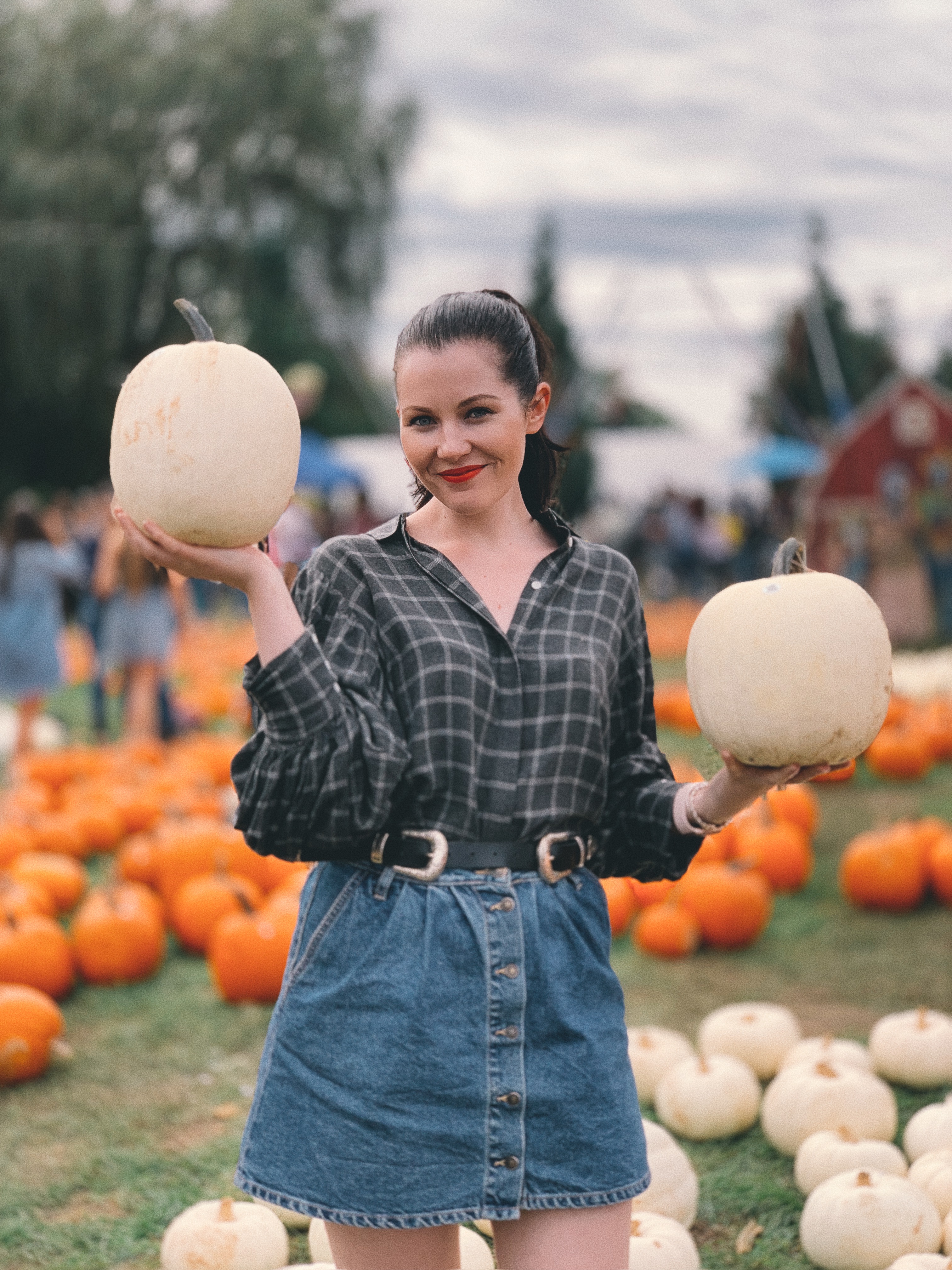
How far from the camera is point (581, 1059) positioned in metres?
2.02

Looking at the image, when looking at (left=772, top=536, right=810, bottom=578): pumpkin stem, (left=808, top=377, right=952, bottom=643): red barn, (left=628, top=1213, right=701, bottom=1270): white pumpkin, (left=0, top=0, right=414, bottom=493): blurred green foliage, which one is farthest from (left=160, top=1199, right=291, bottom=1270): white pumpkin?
(left=0, top=0, right=414, bottom=493): blurred green foliage

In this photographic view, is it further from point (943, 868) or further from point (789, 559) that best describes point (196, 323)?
point (943, 868)

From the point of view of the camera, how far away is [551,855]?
6.64 ft

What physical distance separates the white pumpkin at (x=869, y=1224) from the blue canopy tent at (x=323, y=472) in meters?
19.4

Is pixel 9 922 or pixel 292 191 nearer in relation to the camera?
pixel 9 922

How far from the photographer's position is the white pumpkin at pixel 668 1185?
2992 millimetres

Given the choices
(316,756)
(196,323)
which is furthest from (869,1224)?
(196,323)

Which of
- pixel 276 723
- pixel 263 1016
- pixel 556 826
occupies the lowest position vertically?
pixel 263 1016

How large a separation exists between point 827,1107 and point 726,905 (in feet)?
5.68

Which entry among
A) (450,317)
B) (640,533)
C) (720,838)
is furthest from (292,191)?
(450,317)

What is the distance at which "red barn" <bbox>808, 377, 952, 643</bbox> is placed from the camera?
1427 cm

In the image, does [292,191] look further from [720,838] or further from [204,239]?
[720,838]

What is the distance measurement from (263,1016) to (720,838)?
2202mm

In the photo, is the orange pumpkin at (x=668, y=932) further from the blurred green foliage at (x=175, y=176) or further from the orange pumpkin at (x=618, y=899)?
the blurred green foliage at (x=175, y=176)
